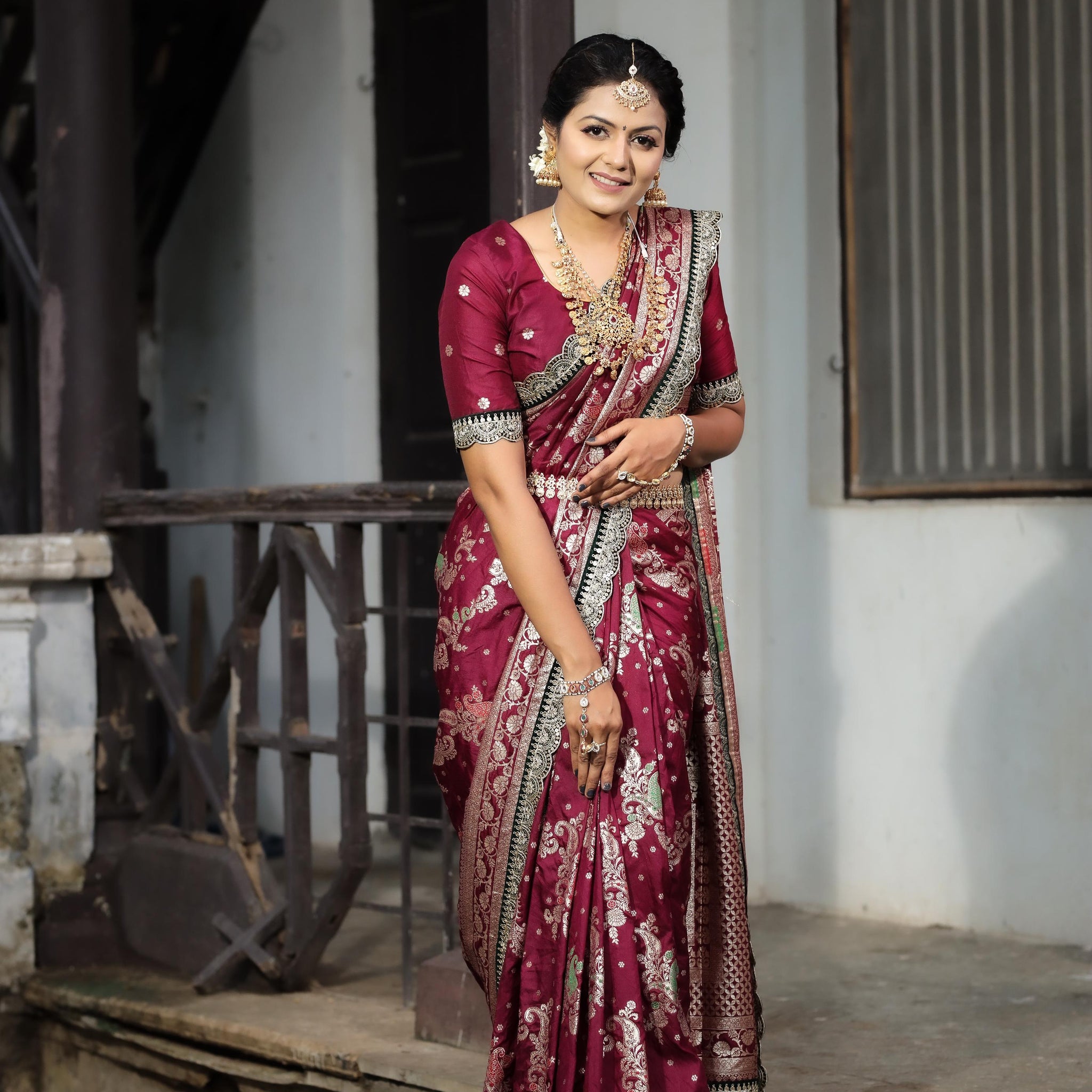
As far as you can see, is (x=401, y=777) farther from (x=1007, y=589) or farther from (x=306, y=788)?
(x=1007, y=589)

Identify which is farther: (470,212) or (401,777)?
(470,212)

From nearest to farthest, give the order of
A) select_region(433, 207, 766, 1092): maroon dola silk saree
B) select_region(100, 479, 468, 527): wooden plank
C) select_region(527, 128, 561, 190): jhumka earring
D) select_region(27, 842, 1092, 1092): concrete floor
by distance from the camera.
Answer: select_region(433, 207, 766, 1092): maroon dola silk saree
select_region(527, 128, 561, 190): jhumka earring
select_region(27, 842, 1092, 1092): concrete floor
select_region(100, 479, 468, 527): wooden plank

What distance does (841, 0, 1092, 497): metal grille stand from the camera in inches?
154

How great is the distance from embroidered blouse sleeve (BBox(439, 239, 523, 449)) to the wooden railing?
103cm

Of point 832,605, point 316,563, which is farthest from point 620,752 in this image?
point 832,605

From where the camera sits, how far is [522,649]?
2324mm

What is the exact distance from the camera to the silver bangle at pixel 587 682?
2221mm

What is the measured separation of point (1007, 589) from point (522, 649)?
6.67ft

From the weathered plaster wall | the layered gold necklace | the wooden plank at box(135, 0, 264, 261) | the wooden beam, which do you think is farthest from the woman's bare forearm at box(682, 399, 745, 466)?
the wooden plank at box(135, 0, 264, 261)

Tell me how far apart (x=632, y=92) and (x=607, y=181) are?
0.13 m

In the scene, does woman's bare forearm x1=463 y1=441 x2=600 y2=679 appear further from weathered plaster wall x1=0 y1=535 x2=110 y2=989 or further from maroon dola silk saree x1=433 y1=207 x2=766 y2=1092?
weathered plaster wall x1=0 y1=535 x2=110 y2=989

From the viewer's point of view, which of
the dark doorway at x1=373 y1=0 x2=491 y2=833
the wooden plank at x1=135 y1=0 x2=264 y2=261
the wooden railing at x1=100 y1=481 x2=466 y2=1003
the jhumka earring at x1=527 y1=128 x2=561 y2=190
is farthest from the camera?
the wooden plank at x1=135 y1=0 x2=264 y2=261

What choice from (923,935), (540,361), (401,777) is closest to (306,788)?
(401,777)

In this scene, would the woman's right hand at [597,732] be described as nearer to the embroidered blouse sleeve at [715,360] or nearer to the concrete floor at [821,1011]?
the embroidered blouse sleeve at [715,360]
